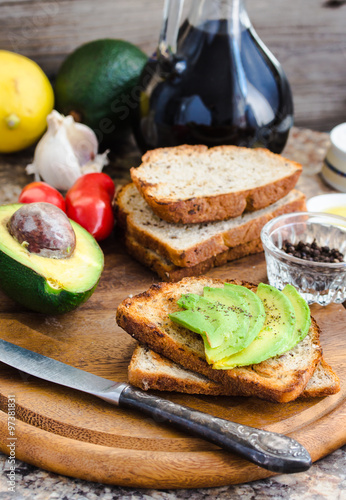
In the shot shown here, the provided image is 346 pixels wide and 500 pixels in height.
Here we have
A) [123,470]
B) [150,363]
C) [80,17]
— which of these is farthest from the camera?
[80,17]

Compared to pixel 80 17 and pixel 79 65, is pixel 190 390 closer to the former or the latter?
pixel 79 65

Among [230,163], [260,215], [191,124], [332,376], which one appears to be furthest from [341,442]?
[191,124]

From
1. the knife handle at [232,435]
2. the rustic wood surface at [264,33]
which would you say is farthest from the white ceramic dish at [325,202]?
the rustic wood surface at [264,33]

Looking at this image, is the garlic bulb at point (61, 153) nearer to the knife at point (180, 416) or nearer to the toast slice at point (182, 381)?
the knife at point (180, 416)

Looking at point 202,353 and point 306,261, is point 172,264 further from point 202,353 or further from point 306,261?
point 202,353

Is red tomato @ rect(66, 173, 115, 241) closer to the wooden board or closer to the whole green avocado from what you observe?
the wooden board
